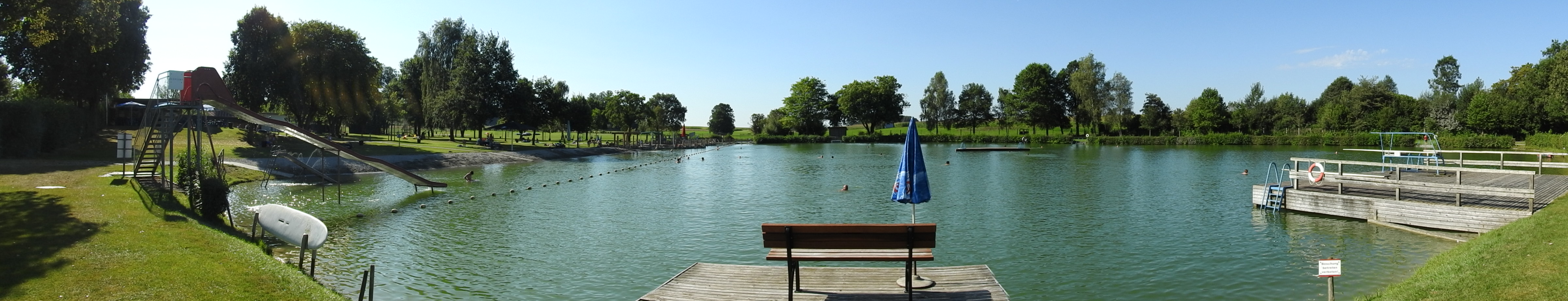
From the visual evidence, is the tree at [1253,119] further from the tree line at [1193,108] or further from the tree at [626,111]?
the tree at [626,111]

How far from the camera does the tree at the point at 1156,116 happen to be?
103750mm

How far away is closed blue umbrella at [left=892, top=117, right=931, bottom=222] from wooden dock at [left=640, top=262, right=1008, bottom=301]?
3.94 feet

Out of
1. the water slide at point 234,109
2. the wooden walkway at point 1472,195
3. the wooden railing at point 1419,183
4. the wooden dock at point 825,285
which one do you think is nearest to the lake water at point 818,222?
the wooden railing at point 1419,183

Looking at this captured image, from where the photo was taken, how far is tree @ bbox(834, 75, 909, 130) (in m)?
123

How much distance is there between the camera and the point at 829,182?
124 feet

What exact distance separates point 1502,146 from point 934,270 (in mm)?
87193

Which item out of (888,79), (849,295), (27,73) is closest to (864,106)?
(888,79)

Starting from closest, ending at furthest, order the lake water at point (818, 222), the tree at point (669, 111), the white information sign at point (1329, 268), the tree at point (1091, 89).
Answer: the white information sign at point (1329, 268)
the lake water at point (818, 222)
the tree at point (1091, 89)
the tree at point (669, 111)

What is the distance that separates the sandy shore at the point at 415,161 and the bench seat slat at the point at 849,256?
73.0 ft

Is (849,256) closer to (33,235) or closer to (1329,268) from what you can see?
(1329,268)

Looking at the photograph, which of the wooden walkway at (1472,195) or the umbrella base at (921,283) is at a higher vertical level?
the wooden walkway at (1472,195)

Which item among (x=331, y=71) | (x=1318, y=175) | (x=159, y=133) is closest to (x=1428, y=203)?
(x=1318, y=175)

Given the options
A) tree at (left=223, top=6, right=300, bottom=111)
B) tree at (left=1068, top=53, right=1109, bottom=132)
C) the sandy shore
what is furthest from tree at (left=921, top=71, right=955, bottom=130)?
tree at (left=223, top=6, right=300, bottom=111)

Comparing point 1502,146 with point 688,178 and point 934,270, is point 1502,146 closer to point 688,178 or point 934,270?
point 688,178
